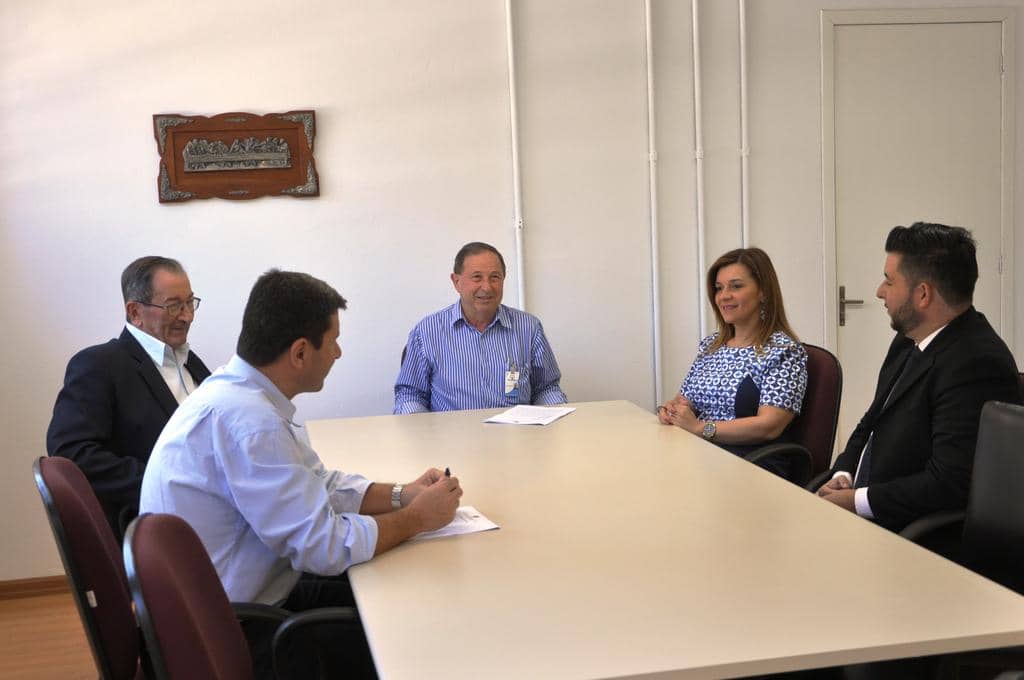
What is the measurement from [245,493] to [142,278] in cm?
161

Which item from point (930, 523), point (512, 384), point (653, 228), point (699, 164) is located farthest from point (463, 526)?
point (699, 164)

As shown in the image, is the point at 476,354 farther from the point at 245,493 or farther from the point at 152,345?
the point at 245,493

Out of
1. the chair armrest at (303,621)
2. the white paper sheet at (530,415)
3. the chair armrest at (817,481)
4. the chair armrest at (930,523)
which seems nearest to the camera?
the chair armrest at (303,621)

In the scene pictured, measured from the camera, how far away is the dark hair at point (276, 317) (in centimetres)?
215

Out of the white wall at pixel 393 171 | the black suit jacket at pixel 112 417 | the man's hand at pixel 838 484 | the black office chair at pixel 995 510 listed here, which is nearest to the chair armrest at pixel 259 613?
the black suit jacket at pixel 112 417

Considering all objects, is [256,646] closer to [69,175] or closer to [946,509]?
[946,509]

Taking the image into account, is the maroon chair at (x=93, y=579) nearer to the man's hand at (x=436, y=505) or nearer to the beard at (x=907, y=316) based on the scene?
the man's hand at (x=436, y=505)

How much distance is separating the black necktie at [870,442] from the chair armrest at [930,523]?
43 cm

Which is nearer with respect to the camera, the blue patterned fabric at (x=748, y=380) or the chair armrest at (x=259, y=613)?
the chair armrest at (x=259, y=613)

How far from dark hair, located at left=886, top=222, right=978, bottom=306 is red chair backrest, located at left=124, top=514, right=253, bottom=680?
79.9 inches

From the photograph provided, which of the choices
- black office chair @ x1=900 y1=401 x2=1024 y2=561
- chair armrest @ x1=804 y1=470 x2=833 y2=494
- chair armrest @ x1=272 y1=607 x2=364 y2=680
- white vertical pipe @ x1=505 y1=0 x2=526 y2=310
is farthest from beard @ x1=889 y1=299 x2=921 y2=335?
white vertical pipe @ x1=505 y1=0 x2=526 y2=310

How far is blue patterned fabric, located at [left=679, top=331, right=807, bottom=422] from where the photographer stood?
3359mm

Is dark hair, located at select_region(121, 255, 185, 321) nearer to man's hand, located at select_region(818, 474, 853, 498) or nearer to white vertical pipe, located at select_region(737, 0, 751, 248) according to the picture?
man's hand, located at select_region(818, 474, 853, 498)

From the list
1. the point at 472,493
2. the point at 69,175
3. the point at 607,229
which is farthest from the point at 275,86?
the point at 472,493
